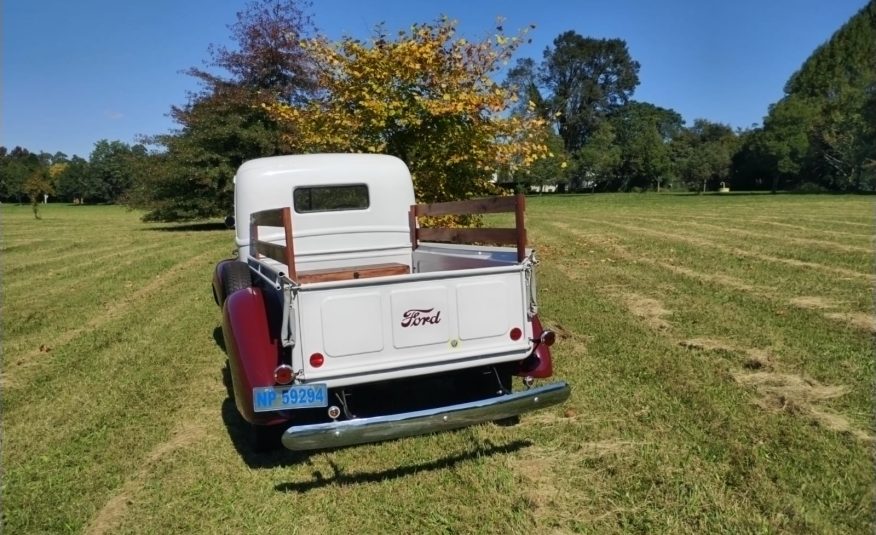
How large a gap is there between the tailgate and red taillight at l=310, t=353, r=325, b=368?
0.06ft

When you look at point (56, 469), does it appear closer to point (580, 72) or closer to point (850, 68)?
point (850, 68)

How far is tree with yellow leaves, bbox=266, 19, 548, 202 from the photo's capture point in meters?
9.66

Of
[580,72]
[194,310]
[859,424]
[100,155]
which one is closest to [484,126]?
[194,310]

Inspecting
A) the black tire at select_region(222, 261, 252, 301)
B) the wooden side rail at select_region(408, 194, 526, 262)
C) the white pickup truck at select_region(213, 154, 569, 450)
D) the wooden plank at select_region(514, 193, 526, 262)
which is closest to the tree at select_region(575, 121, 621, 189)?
the wooden side rail at select_region(408, 194, 526, 262)

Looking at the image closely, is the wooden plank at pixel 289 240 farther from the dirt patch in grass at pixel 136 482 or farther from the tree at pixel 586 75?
the tree at pixel 586 75

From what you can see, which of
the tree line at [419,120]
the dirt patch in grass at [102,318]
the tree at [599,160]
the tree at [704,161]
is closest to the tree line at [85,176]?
the tree line at [419,120]

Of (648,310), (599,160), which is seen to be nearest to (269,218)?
(648,310)

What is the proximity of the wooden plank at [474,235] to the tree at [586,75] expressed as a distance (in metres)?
76.0

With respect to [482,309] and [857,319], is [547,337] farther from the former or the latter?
[857,319]

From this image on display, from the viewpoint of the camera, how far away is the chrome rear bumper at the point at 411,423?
3.27 m

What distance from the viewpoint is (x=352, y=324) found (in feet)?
11.9

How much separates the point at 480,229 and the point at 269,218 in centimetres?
157

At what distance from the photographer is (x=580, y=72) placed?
8112 cm

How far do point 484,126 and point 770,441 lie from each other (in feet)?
23.8
